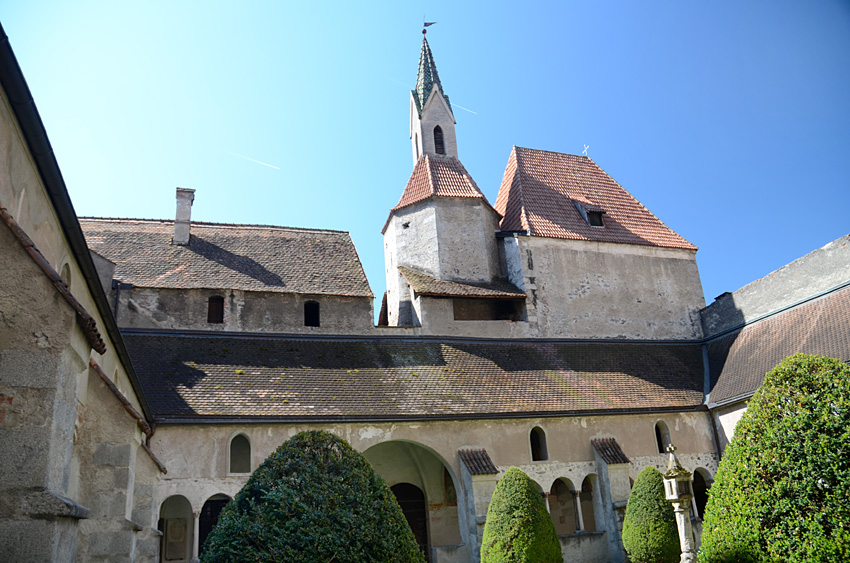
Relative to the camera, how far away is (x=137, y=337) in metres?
19.5

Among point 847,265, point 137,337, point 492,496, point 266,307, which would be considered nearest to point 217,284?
point 266,307

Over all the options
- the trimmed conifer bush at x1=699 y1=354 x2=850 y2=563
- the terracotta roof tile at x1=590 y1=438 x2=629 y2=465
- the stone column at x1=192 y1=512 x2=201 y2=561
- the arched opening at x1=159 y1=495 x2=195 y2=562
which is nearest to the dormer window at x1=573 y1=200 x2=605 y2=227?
the terracotta roof tile at x1=590 y1=438 x2=629 y2=465

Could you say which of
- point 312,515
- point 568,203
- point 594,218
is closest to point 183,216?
point 568,203

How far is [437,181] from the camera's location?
27.2 metres

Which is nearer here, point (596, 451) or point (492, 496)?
point (492, 496)

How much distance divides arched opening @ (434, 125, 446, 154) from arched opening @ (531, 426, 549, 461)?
13.8 metres

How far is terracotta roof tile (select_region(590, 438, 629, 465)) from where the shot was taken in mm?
19391

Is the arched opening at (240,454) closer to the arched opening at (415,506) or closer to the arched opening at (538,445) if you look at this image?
the arched opening at (415,506)

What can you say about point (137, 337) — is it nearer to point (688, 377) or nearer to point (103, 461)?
point (103, 461)

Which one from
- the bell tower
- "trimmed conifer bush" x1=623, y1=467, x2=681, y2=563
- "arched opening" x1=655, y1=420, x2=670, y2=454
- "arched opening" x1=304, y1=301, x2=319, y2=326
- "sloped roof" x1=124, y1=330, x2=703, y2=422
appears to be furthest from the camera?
the bell tower

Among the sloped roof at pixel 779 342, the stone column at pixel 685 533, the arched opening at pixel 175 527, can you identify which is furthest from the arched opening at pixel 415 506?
the sloped roof at pixel 779 342

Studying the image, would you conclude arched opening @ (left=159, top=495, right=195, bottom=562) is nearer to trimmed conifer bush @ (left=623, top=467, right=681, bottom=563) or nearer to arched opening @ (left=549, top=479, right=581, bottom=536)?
arched opening @ (left=549, top=479, right=581, bottom=536)

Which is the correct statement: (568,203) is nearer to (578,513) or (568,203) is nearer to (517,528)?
(578,513)

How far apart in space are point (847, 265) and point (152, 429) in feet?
66.3
